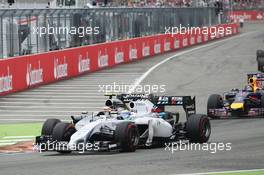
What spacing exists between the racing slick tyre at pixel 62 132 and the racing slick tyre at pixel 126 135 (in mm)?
901

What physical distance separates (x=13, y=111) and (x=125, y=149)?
381 inches

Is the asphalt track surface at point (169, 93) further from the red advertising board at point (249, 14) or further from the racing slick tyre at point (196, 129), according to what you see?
the red advertising board at point (249, 14)

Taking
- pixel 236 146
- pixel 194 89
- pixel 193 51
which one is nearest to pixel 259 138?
pixel 236 146

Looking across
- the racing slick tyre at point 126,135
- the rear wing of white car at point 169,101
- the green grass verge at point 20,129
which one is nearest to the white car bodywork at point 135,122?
the racing slick tyre at point 126,135

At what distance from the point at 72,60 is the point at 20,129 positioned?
46.5 ft

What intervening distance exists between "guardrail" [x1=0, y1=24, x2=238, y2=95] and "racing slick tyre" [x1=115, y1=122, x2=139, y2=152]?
1271 cm

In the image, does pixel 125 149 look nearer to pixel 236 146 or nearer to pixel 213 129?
pixel 236 146

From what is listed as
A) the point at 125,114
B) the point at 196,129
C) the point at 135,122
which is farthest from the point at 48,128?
the point at 196,129

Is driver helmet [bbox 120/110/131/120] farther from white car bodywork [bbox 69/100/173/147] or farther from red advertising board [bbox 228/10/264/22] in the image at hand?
red advertising board [bbox 228/10/264/22]

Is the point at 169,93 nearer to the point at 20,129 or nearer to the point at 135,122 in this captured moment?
the point at 20,129

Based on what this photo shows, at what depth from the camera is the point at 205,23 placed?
216ft

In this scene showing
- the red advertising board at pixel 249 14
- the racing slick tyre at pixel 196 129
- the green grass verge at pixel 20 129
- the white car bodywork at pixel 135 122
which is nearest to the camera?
the white car bodywork at pixel 135 122

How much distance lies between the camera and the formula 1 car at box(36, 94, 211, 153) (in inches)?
521

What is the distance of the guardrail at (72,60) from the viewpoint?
26.8 metres
